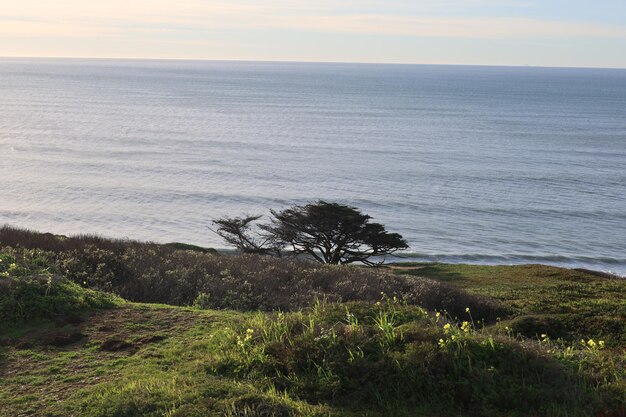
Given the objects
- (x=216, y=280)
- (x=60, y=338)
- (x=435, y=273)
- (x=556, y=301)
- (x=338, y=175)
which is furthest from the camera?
(x=338, y=175)

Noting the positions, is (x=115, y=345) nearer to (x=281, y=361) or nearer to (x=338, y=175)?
(x=281, y=361)

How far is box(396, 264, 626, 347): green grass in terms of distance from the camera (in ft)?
39.8

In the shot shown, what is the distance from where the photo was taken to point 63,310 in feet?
34.4

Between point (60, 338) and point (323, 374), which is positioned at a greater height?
point (323, 374)

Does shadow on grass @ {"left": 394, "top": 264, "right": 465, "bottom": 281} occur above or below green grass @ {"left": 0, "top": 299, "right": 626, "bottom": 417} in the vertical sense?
below

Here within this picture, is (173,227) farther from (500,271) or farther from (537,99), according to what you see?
(537,99)

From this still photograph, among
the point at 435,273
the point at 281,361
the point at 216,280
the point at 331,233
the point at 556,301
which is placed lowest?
the point at 435,273

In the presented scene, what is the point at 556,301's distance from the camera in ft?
54.2

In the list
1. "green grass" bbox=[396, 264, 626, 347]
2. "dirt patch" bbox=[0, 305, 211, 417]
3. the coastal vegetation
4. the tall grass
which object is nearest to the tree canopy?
"green grass" bbox=[396, 264, 626, 347]

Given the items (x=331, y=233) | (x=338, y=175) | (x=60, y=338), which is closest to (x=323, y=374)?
(x=60, y=338)

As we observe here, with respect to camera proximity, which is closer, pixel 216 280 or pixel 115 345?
pixel 115 345

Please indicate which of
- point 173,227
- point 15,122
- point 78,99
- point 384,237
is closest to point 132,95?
point 78,99

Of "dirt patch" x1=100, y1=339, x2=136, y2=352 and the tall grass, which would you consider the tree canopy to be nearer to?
the tall grass

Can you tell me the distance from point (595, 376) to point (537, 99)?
196 meters
